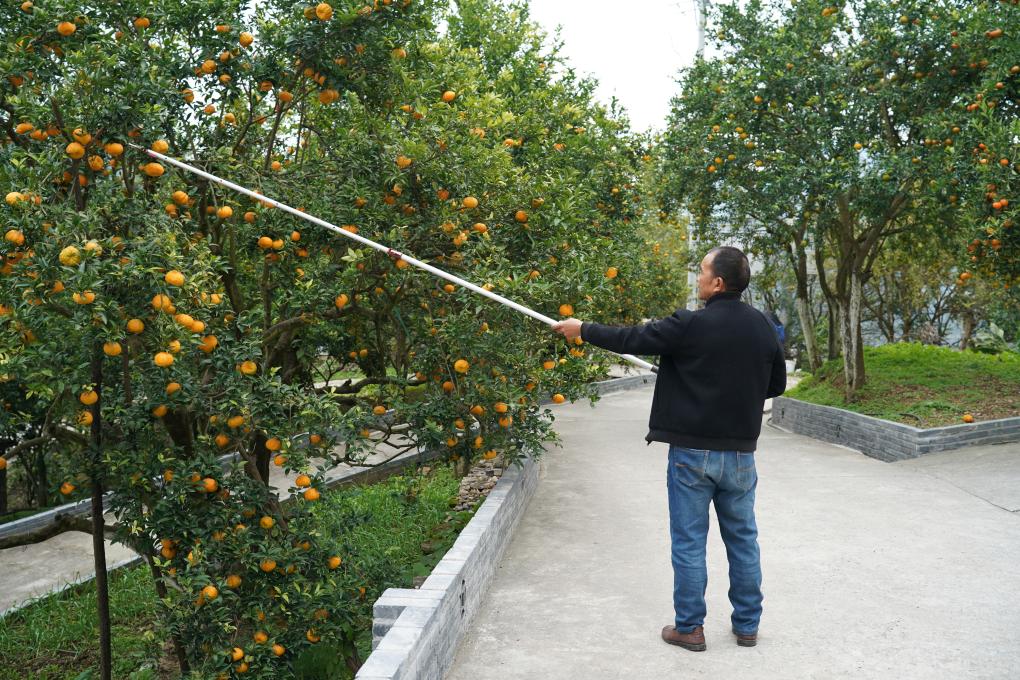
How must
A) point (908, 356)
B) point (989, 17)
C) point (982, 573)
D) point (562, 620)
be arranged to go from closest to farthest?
point (562, 620) → point (982, 573) → point (989, 17) → point (908, 356)

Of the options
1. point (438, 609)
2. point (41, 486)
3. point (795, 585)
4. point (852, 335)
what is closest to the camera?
point (438, 609)

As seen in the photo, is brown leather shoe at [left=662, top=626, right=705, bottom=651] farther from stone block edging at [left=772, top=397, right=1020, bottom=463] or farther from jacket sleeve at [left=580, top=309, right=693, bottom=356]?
stone block edging at [left=772, top=397, right=1020, bottom=463]

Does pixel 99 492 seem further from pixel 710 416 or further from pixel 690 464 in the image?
pixel 710 416

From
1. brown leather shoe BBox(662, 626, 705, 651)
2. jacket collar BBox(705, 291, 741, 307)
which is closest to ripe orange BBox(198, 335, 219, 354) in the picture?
jacket collar BBox(705, 291, 741, 307)

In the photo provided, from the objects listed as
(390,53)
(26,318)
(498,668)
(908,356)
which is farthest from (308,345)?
(908,356)

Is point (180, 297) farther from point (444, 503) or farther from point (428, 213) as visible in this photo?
point (444, 503)

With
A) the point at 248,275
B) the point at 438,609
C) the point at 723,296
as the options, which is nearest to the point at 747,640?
the point at 438,609

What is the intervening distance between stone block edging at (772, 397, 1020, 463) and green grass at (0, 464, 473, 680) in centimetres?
549

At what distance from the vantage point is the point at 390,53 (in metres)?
5.55

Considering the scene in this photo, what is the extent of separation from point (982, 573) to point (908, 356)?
1022 cm

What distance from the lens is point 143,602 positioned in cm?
729

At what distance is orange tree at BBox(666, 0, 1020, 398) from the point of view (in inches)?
401

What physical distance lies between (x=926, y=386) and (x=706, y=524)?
9.90 meters

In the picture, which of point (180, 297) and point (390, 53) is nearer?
point (180, 297)
